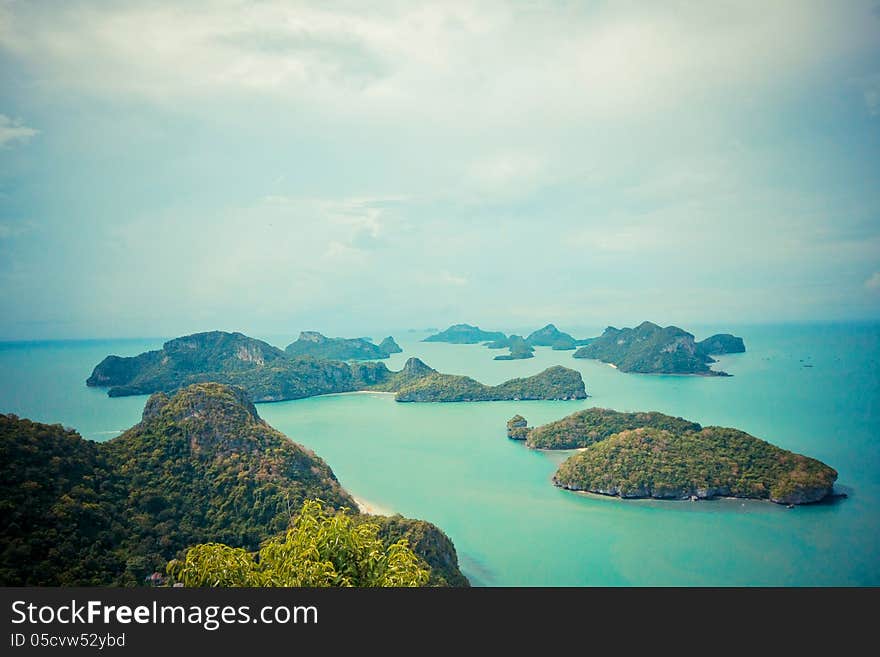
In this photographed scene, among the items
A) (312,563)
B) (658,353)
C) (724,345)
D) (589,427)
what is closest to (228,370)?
(589,427)

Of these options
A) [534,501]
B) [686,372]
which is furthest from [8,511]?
[686,372]

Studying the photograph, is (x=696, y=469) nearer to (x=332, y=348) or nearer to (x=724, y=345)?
(x=724, y=345)

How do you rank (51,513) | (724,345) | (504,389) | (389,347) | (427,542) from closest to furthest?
(51,513), (427,542), (504,389), (724,345), (389,347)

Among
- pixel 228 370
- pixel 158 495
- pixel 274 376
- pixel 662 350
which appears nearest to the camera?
pixel 158 495

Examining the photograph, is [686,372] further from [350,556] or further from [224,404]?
[350,556]

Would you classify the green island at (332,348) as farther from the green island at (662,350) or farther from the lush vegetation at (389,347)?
the green island at (662,350)

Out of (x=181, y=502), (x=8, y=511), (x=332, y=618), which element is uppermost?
(x=332, y=618)

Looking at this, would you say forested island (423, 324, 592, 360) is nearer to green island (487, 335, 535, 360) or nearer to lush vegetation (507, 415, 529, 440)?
green island (487, 335, 535, 360)
